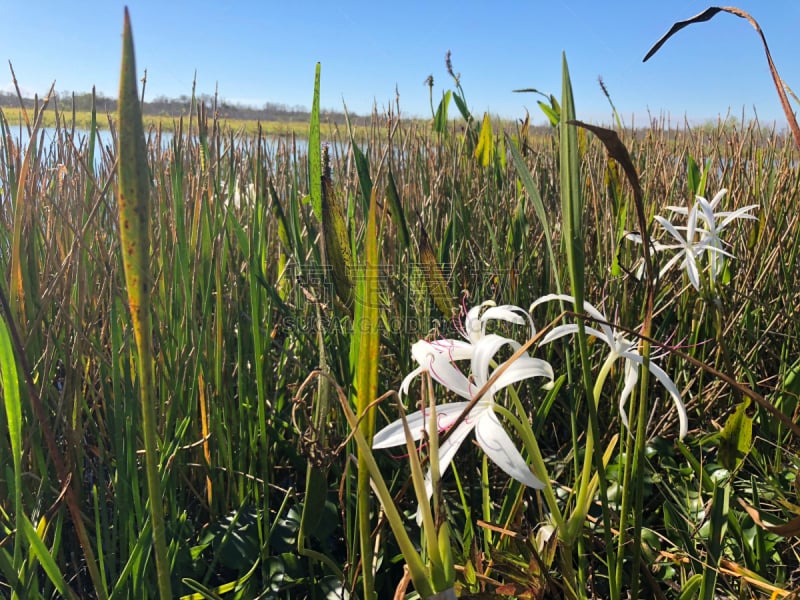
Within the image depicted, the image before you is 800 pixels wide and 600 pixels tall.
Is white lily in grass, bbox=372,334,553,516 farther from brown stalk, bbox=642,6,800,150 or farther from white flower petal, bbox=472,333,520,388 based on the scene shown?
brown stalk, bbox=642,6,800,150

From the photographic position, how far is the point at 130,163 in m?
0.25

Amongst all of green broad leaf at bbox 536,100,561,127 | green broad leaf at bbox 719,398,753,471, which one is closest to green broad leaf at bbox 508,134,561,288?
green broad leaf at bbox 719,398,753,471

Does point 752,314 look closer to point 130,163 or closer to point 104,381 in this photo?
point 104,381

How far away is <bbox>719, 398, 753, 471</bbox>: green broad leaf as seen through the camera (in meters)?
0.68

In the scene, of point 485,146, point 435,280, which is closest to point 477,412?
point 435,280

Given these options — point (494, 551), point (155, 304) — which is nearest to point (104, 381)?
point (155, 304)

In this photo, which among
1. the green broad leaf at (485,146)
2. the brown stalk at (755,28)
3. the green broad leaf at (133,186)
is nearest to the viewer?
the green broad leaf at (133,186)

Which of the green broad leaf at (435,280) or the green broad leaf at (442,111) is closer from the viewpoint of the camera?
the green broad leaf at (435,280)

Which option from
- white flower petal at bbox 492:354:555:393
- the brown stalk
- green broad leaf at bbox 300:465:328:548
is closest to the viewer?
the brown stalk

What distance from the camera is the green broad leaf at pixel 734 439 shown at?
68cm

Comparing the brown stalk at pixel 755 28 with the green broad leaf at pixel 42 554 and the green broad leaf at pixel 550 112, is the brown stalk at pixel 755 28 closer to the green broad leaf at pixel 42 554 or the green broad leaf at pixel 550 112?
the green broad leaf at pixel 42 554

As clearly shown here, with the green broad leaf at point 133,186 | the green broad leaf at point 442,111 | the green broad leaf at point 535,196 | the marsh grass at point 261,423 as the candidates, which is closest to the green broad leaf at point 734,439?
the marsh grass at point 261,423

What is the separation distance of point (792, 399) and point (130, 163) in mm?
1221

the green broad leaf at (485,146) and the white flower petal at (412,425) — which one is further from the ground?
the green broad leaf at (485,146)
